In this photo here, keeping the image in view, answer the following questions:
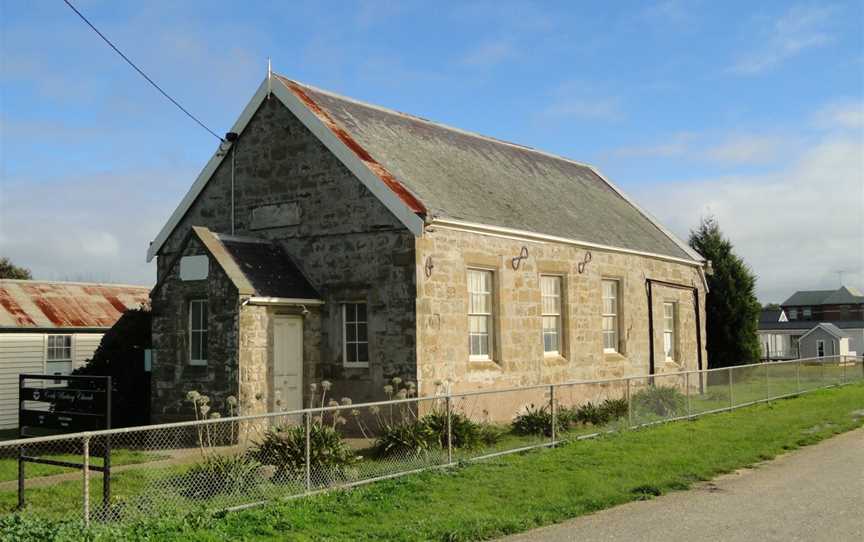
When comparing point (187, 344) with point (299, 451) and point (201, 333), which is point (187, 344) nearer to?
point (201, 333)

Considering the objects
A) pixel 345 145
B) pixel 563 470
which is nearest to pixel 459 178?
pixel 345 145

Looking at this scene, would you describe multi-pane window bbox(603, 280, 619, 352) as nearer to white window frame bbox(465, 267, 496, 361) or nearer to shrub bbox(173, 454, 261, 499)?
white window frame bbox(465, 267, 496, 361)

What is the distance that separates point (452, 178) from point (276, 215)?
164 inches

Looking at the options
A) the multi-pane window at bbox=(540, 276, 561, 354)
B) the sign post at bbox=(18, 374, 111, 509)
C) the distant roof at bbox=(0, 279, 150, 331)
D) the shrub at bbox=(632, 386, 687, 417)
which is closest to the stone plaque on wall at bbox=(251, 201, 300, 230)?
the multi-pane window at bbox=(540, 276, 561, 354)

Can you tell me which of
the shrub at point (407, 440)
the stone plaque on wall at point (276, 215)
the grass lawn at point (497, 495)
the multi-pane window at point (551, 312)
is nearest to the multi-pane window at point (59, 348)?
the stone plaque on wall at point (276, 215)

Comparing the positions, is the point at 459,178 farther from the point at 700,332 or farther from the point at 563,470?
the point at 700,332

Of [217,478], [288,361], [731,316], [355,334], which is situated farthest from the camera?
[731,316]

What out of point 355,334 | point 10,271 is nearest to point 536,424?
point 355,334

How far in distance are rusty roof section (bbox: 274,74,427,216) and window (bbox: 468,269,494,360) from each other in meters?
2.42

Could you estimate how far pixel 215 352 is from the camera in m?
16.1

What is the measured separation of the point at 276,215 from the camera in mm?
18859

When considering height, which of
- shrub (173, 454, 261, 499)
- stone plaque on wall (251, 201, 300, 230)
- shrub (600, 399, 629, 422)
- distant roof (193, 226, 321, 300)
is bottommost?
shrub (173, 454, 261, 499)

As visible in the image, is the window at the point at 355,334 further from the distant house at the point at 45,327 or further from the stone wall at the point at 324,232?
the distant house at the point at 45,327

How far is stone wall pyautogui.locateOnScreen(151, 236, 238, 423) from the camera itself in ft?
52.5
